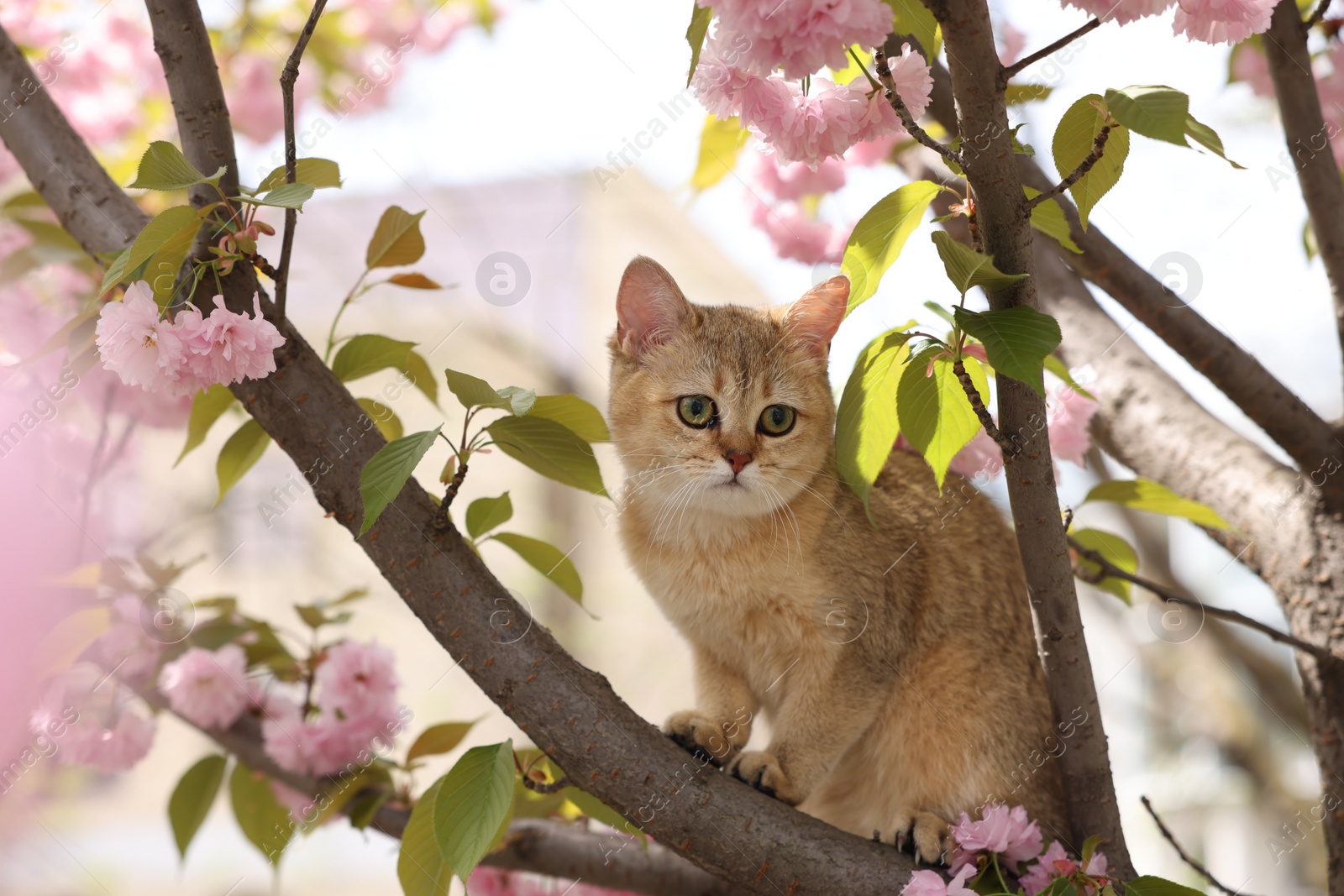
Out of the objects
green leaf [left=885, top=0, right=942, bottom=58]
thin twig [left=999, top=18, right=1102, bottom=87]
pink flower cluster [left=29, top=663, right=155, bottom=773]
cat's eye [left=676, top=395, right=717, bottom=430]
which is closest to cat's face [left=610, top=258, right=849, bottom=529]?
cat's eye [left=676, top=395, right=717, bottom=430]

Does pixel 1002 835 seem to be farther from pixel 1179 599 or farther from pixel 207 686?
pixel 207 686

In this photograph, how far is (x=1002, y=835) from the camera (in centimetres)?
148

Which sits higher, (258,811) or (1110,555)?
(1110,555)

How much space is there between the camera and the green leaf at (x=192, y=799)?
2.01 m

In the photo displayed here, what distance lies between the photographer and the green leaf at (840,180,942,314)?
128cm

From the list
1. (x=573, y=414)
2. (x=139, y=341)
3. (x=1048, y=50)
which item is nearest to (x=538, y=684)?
(x=573, y=414)

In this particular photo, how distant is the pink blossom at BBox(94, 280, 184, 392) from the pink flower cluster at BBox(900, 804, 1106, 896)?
1315 mm

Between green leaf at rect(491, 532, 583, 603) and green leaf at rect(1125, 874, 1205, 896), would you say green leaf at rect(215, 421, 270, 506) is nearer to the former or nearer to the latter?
green leaf at rect(491, 532, 583, 603)

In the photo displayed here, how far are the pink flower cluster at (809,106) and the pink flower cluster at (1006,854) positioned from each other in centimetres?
105

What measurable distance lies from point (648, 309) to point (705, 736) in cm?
92

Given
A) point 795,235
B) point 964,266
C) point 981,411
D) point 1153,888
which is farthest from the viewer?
point 795,235

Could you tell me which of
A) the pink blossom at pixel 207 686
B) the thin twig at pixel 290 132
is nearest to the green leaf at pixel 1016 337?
the thin twig at pixel 290 132

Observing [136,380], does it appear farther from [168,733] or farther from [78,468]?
[168,733]

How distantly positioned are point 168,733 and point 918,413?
526cm
